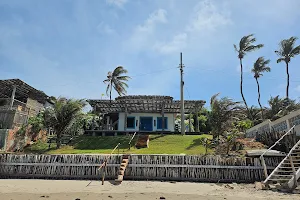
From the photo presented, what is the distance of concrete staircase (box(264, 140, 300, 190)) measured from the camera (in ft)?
29.3

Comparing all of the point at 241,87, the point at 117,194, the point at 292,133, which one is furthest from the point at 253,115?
the point at 117,194

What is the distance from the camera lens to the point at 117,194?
27.9 ft

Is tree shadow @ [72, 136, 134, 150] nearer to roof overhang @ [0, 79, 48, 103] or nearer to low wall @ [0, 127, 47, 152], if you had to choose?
low wall @ [0, 127, 47, 152]

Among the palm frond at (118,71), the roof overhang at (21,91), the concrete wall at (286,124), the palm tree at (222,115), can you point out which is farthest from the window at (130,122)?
the concrete wall at (286,124)

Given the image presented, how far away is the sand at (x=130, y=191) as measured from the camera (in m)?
8.10

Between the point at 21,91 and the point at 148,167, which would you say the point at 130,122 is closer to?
the point at 21,91

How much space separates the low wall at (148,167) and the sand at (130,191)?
648 millimetres

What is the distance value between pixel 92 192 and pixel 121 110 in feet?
65.4

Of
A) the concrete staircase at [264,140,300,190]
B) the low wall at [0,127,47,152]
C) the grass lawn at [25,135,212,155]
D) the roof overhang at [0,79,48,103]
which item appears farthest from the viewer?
the roof overhang at [0,79,48,103]

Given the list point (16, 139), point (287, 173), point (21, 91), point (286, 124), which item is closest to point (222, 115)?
point (286, 124)

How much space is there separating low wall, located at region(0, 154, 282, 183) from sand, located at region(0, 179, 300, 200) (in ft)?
2.13

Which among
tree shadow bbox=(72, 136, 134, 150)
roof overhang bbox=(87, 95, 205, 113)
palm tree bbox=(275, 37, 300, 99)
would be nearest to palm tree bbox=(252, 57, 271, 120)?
palm tree bbox=(275, 37, 300, 99)

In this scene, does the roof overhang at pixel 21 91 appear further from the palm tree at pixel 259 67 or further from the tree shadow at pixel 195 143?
the palm tree at pixel 259 67

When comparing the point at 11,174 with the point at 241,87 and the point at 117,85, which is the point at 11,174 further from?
the point at 241,87
